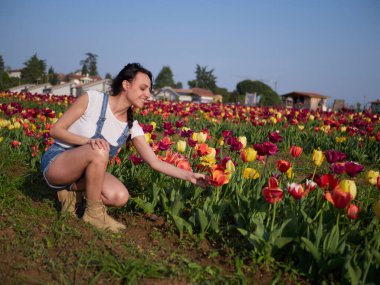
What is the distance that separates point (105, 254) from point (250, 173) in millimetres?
1379

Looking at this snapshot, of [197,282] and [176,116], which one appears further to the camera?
[176,116]

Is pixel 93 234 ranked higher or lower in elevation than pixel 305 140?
lower

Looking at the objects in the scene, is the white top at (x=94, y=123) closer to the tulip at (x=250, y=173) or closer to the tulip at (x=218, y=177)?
the tulip at (x=218, y=177)

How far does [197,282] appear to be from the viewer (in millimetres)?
2131

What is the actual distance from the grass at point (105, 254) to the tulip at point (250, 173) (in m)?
0.65

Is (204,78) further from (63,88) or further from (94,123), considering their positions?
(94,123)

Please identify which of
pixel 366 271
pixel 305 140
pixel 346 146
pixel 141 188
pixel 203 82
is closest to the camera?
pixel 366 271

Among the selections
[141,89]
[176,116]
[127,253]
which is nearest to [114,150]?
[141,89]

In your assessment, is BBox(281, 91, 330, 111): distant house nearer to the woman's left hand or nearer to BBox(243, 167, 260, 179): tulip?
BBox(243, 167, 260, 179): tulip

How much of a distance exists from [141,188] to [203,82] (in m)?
97.4

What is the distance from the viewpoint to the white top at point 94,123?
2893mm

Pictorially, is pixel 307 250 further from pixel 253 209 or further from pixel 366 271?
pixel 253 209

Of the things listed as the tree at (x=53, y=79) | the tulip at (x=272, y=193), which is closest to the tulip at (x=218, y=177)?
the tulip at (x=272, y=193)

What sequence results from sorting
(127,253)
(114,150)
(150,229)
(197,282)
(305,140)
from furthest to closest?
(305,140) < (114,150) < (150,229) < (127,253) < (197,282)
